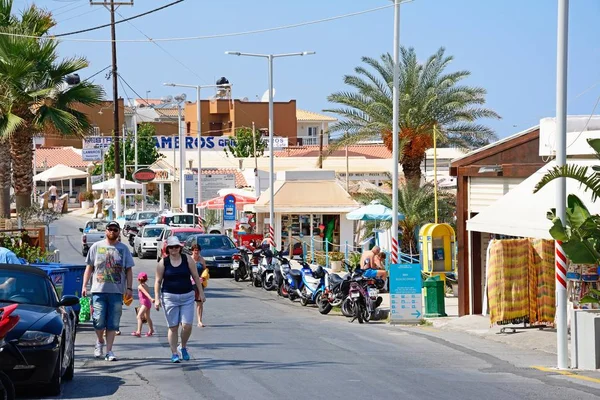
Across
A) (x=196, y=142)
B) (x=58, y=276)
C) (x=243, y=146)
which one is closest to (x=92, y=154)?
(x=196, y=142)

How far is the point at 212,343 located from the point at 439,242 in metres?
12.2

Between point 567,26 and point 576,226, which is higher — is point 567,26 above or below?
above

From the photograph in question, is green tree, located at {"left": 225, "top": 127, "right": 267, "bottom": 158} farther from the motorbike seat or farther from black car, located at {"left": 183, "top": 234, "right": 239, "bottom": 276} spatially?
the motorbike seat

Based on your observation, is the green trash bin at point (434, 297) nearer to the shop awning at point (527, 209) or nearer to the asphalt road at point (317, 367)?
the asphalt road at point (317, 367)

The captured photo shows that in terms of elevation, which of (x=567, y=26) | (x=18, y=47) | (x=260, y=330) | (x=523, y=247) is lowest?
(x=260, y=330)

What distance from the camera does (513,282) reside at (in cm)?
1917

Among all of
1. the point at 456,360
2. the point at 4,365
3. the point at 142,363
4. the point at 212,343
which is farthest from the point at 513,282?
the point at 4,365

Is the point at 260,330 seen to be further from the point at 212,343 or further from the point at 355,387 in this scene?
the point at 355,387

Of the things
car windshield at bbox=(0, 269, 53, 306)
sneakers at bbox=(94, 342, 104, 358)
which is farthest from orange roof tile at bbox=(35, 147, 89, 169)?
car windshield at bbox=(0, 269, 53, 306)

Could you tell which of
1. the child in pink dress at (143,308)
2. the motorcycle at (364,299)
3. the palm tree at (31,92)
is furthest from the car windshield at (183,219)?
the child in pink dress at (143,308)

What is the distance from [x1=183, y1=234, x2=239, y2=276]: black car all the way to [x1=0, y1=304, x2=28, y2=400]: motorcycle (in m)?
26.6

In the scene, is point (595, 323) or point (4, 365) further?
point (595, 323)

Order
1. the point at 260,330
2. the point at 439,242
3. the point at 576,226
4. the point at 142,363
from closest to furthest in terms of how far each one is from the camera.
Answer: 1. the point at 142,363
2. the point at 576,226
3. the point at 260,330
4. the point at 439,242

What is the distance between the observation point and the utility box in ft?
47.1
